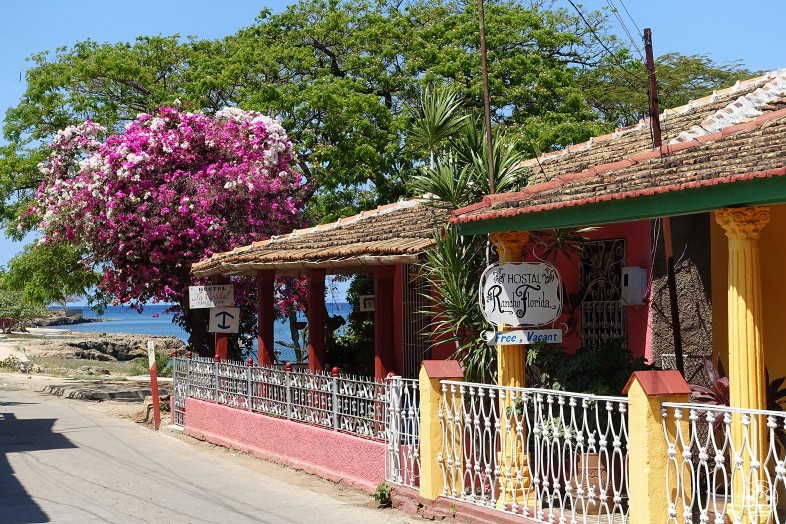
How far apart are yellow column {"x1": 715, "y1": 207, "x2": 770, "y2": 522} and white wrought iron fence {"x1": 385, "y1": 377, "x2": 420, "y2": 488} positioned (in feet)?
12.9

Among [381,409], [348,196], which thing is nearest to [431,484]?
[381,409]

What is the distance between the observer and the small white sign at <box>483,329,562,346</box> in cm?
1005

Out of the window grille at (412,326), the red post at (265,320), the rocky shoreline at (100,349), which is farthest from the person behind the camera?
the rocky shoreline at (100,349)

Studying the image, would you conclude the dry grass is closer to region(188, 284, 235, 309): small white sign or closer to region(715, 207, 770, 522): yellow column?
region(188, 284, 235, 309): small white sign

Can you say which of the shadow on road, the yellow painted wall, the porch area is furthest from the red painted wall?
the yellow painted wall

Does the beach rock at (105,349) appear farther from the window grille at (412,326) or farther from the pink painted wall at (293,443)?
the window grille at (412,326)

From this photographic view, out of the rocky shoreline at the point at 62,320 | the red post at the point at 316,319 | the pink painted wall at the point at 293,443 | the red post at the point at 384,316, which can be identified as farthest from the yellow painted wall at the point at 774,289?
the rocky shoreline at the point at 62,320

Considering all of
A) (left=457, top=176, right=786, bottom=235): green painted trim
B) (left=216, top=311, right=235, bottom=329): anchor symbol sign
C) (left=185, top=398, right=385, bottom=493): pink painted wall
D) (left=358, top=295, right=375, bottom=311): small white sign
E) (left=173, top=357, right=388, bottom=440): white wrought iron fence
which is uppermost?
(left=457, top=176, right=786, bottom=235): green painted trim

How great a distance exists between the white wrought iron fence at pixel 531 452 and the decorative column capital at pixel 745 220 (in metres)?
1.71

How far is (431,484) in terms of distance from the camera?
10711mm

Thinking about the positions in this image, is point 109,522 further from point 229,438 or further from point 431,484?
point 229,438

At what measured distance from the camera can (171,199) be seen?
21.4m

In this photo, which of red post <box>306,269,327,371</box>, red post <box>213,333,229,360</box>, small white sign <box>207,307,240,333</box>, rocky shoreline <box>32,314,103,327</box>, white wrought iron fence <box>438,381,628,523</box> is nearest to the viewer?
white wrought iron fence <box>438,381,628,523</box>

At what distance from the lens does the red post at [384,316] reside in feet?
44.2
